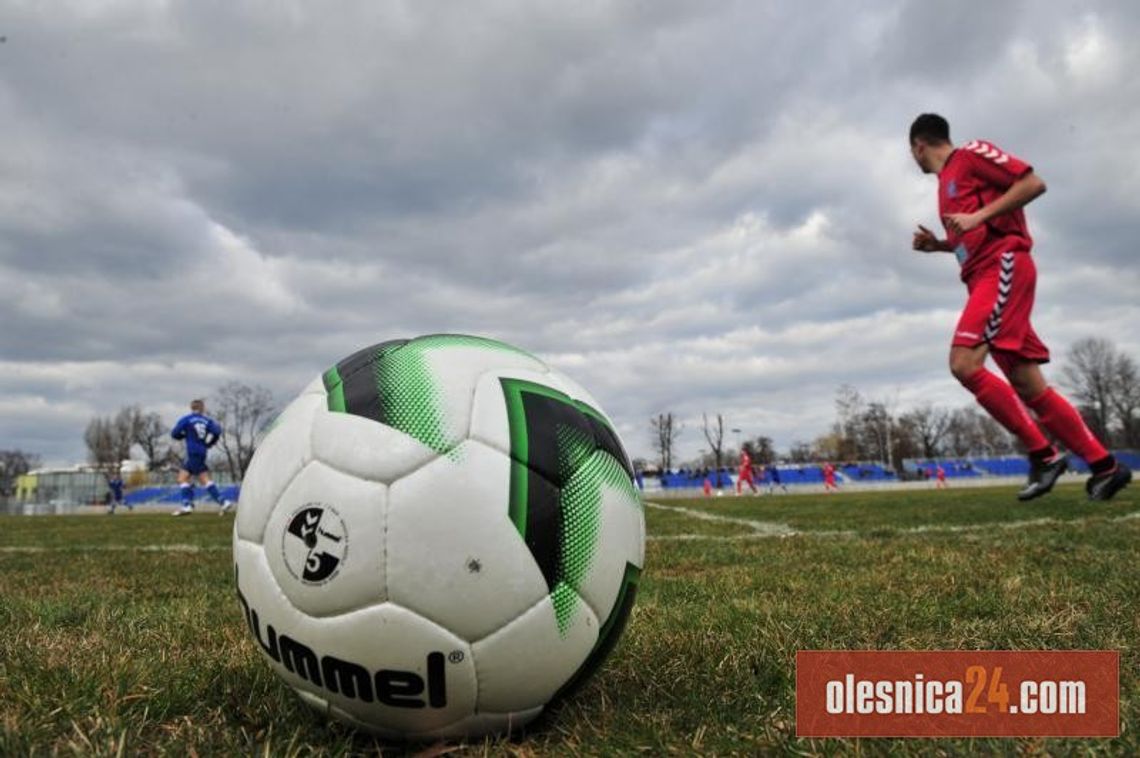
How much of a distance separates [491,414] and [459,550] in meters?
0.32

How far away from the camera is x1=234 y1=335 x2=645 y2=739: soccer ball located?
1614mm

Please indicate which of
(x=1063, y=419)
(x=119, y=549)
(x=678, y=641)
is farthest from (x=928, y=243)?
(x=119, y=549)

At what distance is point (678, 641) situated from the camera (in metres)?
2.53

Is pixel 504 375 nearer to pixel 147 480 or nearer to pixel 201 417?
pixel 201 417

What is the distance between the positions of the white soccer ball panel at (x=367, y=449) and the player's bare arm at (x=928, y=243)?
653 centimetres

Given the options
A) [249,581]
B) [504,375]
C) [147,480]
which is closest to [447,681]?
[249,581]

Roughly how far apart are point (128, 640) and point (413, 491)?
188 cm

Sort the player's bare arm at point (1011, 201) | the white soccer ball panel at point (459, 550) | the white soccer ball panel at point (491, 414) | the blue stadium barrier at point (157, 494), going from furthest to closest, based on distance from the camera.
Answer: the blue stadium barrier at point (157, 494), the player's bare arm at point (1011, 201), the white soccer ball panel at point (491, 414), the white soccer ball panel at point (459, 550)

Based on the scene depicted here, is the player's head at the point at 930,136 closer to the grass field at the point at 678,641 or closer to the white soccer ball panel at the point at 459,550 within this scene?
the grass field at the point at 678,641

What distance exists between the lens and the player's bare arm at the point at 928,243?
278 inches

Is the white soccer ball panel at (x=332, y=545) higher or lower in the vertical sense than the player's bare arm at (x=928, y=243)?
lower

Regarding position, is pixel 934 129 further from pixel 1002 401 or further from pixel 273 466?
pixel 273 466

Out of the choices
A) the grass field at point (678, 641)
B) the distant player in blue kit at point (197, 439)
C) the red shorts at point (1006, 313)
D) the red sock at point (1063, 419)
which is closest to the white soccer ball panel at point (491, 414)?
the grass field at point (678, 641)

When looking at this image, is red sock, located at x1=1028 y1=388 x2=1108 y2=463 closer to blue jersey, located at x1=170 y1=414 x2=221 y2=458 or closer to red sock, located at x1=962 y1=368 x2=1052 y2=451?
red sock, located at x1=962 y1=368 x2=1052 y2=451
